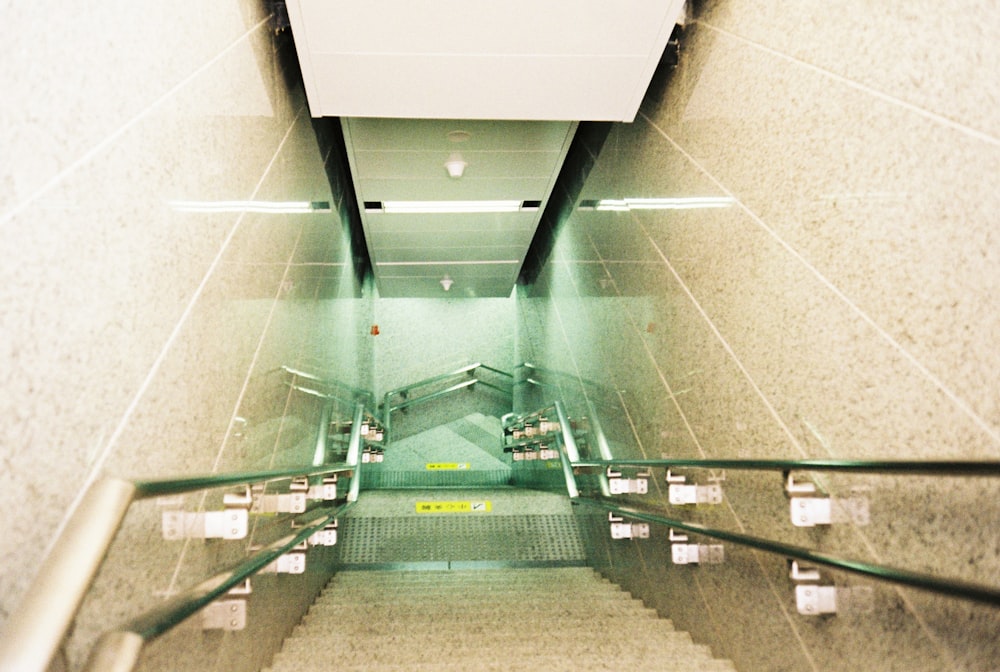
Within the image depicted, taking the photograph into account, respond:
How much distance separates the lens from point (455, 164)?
14.4ft

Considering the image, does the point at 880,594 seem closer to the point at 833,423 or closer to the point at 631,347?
the point at 833,423

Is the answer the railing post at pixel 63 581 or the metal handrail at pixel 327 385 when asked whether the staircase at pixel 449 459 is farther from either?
the railing post at pixel 63 581

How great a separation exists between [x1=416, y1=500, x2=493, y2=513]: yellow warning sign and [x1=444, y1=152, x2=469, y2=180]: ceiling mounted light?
10.6 ft

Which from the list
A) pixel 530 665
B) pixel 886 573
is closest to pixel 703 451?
pixel 530 665

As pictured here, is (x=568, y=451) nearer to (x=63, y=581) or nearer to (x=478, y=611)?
(x=478, y=611)

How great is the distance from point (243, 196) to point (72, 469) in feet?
4.58

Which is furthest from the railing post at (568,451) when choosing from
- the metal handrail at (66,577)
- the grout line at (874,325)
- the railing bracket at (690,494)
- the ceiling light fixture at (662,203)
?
the metal handrail at (66,577)

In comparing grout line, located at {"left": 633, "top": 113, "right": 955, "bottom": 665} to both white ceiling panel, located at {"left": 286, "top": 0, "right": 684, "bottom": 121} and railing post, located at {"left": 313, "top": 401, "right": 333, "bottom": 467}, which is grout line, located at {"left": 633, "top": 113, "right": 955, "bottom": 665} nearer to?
white ceiling panel, located at {"left": 286, "top": 0, "right": 684, "bottom": 121}

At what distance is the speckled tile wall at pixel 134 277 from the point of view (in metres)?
1.03

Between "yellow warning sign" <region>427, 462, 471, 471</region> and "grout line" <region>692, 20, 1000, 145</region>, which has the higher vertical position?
"yellow warning sign" <region>427, 462, 471, 471</region>

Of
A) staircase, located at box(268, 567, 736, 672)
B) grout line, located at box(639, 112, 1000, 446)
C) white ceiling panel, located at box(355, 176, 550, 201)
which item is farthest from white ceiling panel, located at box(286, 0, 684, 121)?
staircase, located at box(268, 567, 736, 672)

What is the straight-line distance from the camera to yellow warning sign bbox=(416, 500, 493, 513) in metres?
6.13

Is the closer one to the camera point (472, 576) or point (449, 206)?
point (472, 576)

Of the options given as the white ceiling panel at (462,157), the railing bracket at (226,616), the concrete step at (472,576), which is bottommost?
the railing bracket at (226,616)
